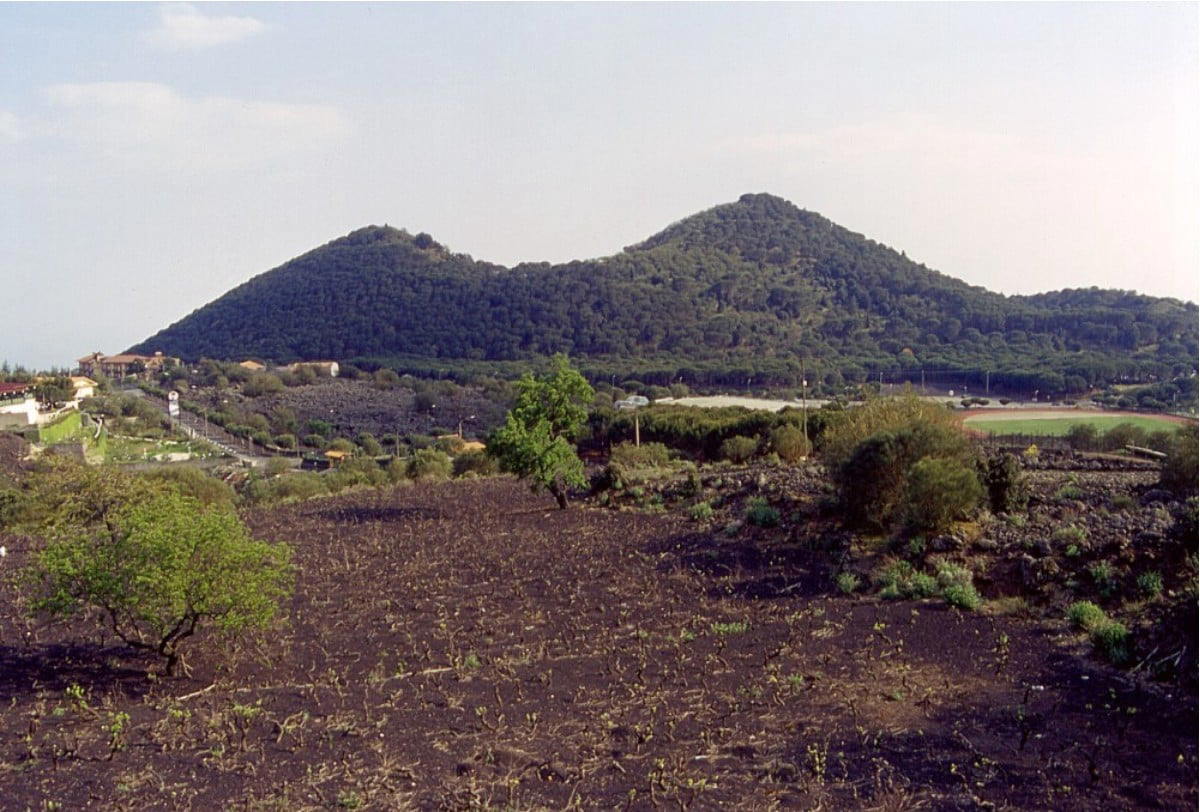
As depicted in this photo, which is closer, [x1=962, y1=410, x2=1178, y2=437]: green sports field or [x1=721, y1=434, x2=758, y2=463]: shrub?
[x1=721, y1=434, x2=758, y2=463]: shrub

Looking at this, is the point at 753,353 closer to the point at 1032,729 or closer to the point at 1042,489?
the point at 1042,489

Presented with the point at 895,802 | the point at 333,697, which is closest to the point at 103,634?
the point at 333,697

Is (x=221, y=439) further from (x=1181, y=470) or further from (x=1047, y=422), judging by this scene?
(x=1181, y=470)

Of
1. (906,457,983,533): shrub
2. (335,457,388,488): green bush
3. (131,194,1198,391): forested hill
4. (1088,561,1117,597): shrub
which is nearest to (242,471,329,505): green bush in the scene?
(335,457,388,488): green bush

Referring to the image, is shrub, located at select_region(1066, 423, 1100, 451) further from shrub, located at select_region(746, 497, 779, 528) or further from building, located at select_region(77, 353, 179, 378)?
building, located at select_region(77, 353, 179, 378)

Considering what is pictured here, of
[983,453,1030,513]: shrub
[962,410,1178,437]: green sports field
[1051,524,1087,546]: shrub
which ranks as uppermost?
[983,453,1030,513]: shrub

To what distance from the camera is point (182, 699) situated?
30.2 ft

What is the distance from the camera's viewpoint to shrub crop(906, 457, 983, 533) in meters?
13.6

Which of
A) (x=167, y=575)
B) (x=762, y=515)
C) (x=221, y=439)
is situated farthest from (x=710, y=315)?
(x=167, y=575)

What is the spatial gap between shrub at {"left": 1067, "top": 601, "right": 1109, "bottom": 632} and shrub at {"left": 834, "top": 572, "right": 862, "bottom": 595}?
2.66m

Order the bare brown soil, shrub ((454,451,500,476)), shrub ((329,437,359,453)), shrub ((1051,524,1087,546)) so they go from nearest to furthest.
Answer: the bare brown soil → shrub ((1051,524,1087,546)) → shrub ((454,451,500,476)) → shrub ((329,437,359,453))

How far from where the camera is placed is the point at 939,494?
44.6ft

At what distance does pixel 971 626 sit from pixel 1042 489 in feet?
25.8

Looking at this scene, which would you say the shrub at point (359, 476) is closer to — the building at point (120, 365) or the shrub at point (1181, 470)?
the shrub at point (1181, 470)
